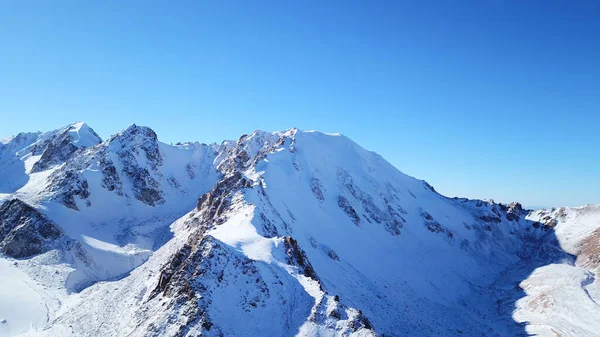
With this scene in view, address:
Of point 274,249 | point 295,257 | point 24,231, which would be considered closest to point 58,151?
point 24,231

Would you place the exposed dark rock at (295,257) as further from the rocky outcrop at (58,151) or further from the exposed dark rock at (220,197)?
the rocky outcrop at (58,151)

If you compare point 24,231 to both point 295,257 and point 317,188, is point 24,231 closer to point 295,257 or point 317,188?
point 295,257

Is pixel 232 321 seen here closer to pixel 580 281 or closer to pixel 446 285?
pixel 446 285

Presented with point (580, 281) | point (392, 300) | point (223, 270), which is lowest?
point (223, 270)

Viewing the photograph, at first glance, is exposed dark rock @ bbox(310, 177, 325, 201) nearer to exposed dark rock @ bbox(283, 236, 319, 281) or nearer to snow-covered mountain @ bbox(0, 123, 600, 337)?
snow-covered mountain @ bbox(0, 123, 600, 337)

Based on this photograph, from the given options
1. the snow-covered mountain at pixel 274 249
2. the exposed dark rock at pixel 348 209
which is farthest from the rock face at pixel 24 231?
the exposed dark rock at pixel 348 209

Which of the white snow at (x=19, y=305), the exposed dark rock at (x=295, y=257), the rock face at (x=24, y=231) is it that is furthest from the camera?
the rock face at (x=24, y=231)

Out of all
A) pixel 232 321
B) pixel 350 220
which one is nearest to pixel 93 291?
pixel 232 321
